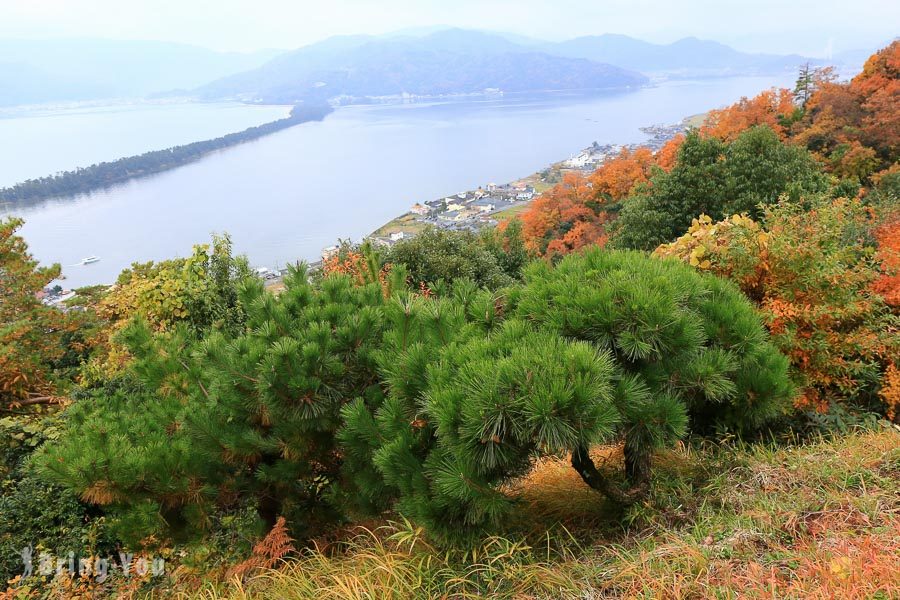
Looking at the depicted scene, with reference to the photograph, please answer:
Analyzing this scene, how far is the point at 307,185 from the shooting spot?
52.4 meters

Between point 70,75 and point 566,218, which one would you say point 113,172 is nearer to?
point 566,218

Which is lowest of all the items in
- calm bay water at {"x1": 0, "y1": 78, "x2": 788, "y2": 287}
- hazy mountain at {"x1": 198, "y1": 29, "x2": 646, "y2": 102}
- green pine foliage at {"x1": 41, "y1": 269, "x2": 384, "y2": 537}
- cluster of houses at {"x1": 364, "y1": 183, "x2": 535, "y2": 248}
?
cluster of houses at {"x1": 364, "y1": 183, "x2": 535, "y2": 248}

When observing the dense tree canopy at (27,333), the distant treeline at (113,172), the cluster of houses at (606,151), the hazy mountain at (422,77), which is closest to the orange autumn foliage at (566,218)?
the dense tree canopy at (27,333)

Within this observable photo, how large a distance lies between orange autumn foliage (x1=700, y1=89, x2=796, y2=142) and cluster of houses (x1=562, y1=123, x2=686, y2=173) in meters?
17.2

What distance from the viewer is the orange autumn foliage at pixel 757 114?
18.8 metres

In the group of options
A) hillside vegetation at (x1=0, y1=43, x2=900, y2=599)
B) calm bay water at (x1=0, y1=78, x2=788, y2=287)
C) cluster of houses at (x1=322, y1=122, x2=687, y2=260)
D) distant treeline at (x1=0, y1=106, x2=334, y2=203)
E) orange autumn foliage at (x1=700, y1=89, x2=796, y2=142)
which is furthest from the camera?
distant treeline at (x1=0, y1=106, x2=334, y2=203)

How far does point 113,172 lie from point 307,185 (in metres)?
21.0

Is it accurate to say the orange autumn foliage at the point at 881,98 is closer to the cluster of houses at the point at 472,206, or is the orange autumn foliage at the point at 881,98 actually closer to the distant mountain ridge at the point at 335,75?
the cluster of houses at the point at 472,206

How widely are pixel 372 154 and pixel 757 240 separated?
69509 millimetres

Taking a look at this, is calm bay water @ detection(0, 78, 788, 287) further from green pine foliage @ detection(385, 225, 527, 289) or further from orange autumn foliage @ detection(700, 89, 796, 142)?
orange autumn foliage @ detection(700, 89, 796, 142)

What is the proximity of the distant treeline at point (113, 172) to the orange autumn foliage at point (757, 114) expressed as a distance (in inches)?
2070

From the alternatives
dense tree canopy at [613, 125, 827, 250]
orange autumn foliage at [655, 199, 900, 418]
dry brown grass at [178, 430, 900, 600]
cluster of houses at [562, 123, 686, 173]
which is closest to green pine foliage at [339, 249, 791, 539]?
dry brown grass at [178, 430, 900, 600]

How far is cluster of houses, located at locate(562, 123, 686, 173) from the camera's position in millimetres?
45031

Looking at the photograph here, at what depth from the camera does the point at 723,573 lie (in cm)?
196
